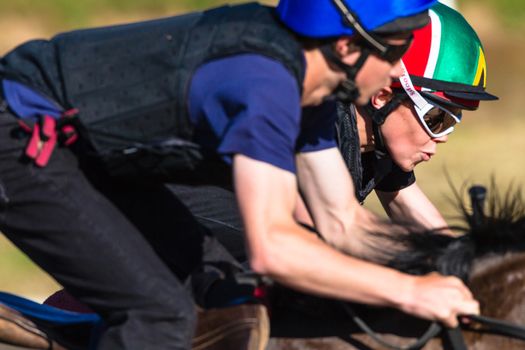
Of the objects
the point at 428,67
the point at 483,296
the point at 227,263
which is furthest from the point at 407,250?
the point at 428,67

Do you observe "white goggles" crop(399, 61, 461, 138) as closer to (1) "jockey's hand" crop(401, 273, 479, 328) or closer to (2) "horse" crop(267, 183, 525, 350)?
(2) "horse" crop(267, 183, 525, 350)

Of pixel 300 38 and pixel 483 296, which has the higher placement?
pixel 300 38

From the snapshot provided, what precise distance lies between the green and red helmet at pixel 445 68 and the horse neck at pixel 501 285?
1547mm

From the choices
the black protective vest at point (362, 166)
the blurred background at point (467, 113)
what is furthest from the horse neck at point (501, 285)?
Result: the blurred background at point (467, 113)

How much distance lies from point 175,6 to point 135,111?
18.2 metres

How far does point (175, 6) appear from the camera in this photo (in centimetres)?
2136

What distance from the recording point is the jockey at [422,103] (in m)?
4.95

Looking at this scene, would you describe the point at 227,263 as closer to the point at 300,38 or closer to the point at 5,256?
the point at 300,38

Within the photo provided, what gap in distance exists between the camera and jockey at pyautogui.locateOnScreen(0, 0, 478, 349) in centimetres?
322

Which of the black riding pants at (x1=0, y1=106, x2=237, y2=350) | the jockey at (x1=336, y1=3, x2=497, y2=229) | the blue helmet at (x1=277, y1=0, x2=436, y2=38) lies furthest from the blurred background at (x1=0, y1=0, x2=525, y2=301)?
the blue helmet at (x1=277, y1=0, x2=436, y2=38)

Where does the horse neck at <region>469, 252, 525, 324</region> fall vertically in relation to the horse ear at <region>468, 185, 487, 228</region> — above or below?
below

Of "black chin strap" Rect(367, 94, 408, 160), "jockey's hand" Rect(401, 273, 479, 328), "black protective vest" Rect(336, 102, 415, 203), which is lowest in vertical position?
"black protective vest" Rect(336, 102, 415, 203)

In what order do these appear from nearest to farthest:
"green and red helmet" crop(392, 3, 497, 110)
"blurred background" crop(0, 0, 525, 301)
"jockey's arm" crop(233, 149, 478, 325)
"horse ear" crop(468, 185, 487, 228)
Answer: "jockey's arm" crop(233, 149, 478, 325) → "horse ear" crop(468, 185, 487, 228) → "green and red helmet" crop(392, 3, 497, 110) → "blurred background" crop(0, 0, 525, 301)

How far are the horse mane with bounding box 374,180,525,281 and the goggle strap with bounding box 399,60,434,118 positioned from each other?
142 cm
